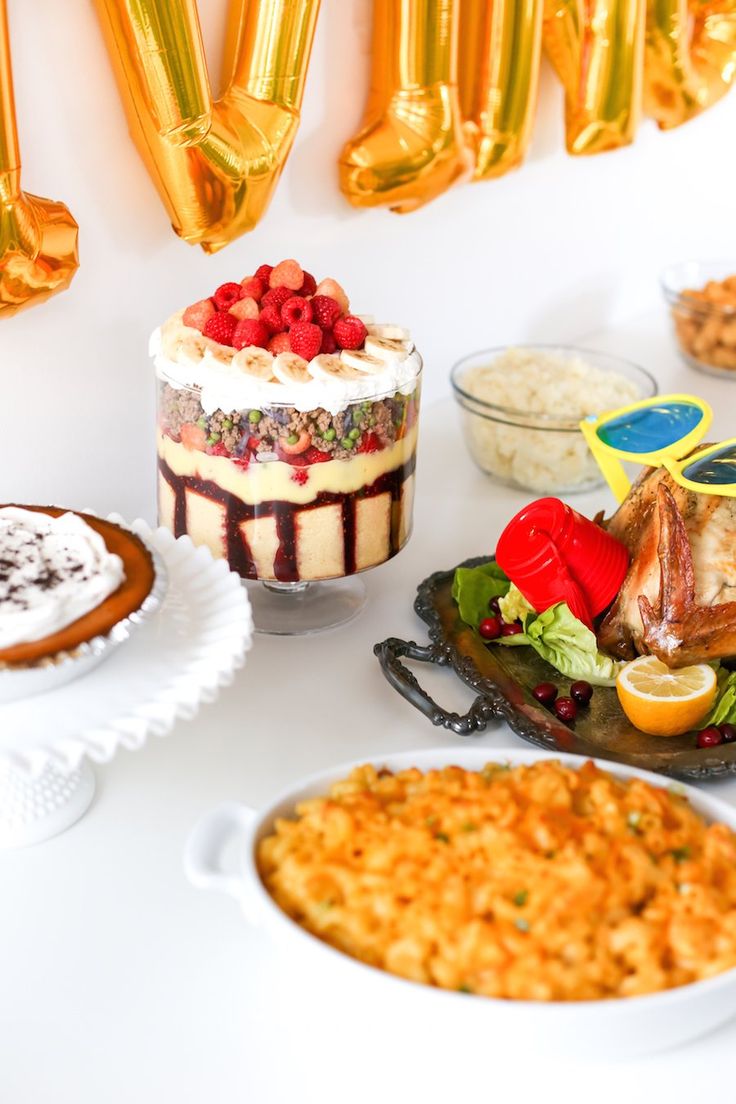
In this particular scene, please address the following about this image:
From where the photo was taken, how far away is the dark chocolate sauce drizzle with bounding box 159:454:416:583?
1.24 m

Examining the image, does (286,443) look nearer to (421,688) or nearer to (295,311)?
(295,311)

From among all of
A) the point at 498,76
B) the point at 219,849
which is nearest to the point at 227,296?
the point at 219,849

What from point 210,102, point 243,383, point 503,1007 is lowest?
point 503,1007

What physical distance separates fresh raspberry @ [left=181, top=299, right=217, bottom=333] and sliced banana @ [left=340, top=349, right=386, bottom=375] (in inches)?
5.6

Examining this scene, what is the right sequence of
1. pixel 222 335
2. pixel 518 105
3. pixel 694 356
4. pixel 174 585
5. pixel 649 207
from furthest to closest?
pixel 649 207
pixel 694 356
pixel 518 105
pixel 222 335
pixel 174 585

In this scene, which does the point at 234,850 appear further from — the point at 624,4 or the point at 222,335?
the point at 624,4

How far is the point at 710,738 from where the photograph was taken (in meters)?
1.18

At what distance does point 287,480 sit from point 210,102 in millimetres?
460

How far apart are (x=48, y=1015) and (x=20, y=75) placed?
35.4 inches

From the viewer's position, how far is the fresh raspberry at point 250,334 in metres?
1.22

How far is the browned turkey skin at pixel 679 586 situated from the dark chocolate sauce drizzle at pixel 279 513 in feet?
0.86

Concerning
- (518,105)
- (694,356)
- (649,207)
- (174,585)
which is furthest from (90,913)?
(649,207)

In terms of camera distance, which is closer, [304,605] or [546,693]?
[546,693]

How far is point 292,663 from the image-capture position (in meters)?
1.33
